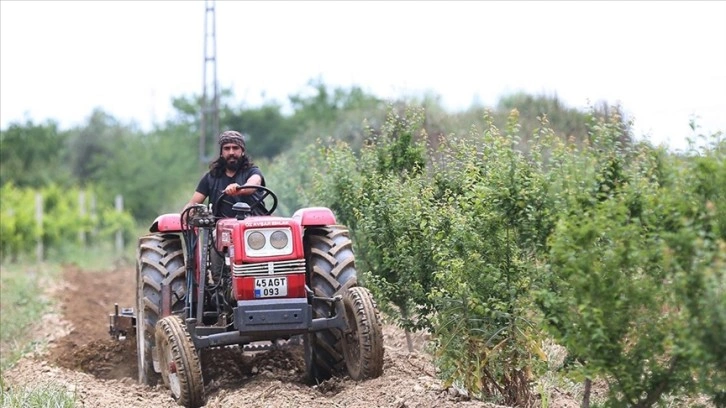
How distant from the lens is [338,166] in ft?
40.7

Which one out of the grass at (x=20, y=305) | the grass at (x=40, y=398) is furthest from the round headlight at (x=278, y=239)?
the grass at (x=20, y=305)

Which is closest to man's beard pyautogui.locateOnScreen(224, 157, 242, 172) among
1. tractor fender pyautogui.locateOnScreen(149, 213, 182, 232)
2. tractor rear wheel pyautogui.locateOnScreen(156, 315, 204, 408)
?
tractor fender pyautogui.locateOnScreen(149, 213, 182, 232)

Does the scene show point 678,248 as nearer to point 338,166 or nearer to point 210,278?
point 210,278

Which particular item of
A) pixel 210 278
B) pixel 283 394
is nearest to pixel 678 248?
pixel 283 394

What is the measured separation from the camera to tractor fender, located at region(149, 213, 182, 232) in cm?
1085

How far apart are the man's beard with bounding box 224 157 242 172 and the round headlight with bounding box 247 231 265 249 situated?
1.40 metres

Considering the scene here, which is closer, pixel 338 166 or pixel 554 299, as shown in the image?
pixel 554 299

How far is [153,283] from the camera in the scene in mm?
10539

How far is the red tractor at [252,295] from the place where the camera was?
30.5 ft

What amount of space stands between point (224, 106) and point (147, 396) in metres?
47.0

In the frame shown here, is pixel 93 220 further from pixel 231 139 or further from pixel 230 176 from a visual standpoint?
pixel 231 139

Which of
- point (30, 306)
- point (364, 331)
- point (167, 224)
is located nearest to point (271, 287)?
point (364, 331)

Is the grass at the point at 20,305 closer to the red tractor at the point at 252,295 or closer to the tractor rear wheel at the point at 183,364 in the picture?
the red tractor at the point at 252,295

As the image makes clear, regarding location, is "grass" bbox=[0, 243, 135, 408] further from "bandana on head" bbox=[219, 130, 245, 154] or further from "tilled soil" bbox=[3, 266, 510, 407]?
"bandana on head" bbox=[219, 130, 245, 154]
